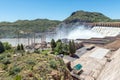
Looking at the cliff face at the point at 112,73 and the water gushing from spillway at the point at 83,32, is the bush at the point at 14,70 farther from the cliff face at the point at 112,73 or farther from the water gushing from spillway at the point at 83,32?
the water gushing from spillway at the point at 83,32

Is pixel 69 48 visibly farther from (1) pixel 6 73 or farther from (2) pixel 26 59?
(1) pixel 6 73

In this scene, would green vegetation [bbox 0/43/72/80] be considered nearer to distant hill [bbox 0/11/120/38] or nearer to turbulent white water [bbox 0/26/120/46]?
turbulent white water [bbox 0/26/120/46]

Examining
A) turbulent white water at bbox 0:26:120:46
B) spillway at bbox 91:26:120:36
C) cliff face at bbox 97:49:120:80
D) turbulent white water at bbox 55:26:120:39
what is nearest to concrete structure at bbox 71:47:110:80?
cliff face at bbox 97:49:120:80

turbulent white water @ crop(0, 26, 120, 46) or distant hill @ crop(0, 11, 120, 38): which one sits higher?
distant hill @ crop(0, 11, 120, 38)

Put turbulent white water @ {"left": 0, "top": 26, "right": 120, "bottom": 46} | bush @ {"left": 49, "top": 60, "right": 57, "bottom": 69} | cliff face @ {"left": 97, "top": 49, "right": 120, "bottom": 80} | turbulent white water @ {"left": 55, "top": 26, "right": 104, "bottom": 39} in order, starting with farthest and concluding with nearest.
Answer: turbulent white water @ {"left": 55, "top": 26, "right": 104, "bottom": 39}
turbulent white water @ {"left": 0, "top": 26, "right": 120, "bottom": 46}
cliff face @ {"left": 97, "top": 49, "right": 120, "bottom": 80}
bush @ {"left": 49, "top": 60, "right": 57, "bottom": 69}

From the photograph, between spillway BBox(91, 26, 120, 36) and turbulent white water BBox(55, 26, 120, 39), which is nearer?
spillway BBox(91, 26, 120, 36)

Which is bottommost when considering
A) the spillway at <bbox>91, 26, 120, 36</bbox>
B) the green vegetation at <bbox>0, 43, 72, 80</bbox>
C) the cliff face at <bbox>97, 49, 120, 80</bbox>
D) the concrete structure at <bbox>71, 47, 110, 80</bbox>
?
the concrete structure at <bbox>71, 47, 110, 80</bbox>

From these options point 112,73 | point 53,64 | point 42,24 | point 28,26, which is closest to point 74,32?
point 28,26

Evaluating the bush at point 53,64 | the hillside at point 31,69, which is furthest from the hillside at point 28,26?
the bush at point 53,64
